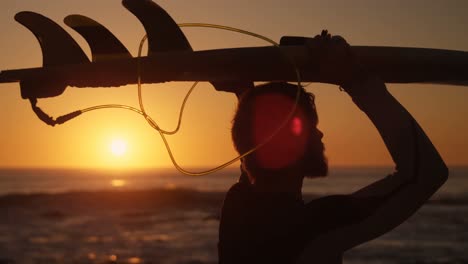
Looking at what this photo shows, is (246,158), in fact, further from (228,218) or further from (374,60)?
(374,60)

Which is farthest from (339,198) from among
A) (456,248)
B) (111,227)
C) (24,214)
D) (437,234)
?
(24,214)

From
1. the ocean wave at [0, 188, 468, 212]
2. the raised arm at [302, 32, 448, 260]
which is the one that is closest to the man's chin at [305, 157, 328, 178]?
the raised arm at [302, 32, 448, 260]

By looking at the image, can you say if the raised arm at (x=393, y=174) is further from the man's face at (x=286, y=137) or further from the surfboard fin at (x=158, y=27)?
the surfboard fin at (x=158, y=27)

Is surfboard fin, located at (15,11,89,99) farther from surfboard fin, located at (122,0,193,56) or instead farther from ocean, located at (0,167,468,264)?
ocean, located at (0,167,468,264)

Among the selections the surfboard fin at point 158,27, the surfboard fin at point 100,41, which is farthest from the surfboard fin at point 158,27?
the surfboard fin at point 100,41

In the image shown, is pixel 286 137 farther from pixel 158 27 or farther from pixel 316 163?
pixel 158 27

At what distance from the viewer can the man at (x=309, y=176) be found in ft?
8.07

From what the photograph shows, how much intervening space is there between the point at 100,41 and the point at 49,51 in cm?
22

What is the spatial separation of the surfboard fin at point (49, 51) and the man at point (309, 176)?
2.35 ft

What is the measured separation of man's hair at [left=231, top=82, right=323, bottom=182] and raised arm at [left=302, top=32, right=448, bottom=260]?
18 cm

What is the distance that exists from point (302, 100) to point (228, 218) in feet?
1.80

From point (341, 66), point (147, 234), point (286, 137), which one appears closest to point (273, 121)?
point (286, 137)

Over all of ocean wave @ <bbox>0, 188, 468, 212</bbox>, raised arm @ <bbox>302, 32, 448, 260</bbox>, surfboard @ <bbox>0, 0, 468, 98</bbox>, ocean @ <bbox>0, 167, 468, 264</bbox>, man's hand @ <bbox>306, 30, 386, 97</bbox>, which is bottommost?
raised arm @ <bbox>302, 32, 448, 260</bbox>

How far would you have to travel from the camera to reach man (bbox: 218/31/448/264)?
246 centimetres
